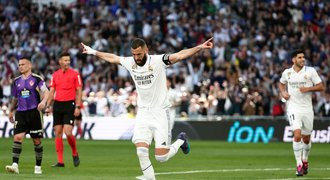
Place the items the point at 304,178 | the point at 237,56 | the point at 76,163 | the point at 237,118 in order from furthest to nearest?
the point at 237,56
the point at 237,118
the point at 76,163
the point at 304,178

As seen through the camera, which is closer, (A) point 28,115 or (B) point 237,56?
(A) point 28,115

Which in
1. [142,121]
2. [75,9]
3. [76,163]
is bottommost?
[76,163]

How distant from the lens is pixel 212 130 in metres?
37.6

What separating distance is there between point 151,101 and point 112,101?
23596 mm

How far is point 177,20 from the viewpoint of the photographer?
45344 millimetres

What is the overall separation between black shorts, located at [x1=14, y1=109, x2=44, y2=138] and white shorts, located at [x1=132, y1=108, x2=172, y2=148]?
4.43m

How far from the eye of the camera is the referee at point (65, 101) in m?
22.3

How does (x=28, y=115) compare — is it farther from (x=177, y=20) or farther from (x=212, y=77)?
(x=177, y=20)

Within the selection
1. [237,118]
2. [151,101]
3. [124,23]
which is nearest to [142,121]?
[151,101]

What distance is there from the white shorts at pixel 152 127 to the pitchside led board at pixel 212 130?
20.2 meters

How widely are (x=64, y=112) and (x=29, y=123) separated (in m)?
2.09

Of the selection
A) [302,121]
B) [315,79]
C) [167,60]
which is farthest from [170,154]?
[315,79]

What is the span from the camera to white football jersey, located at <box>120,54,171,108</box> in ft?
54.0

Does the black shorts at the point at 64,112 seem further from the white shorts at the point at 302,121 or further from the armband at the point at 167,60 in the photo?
the armband at the point at 167,60
